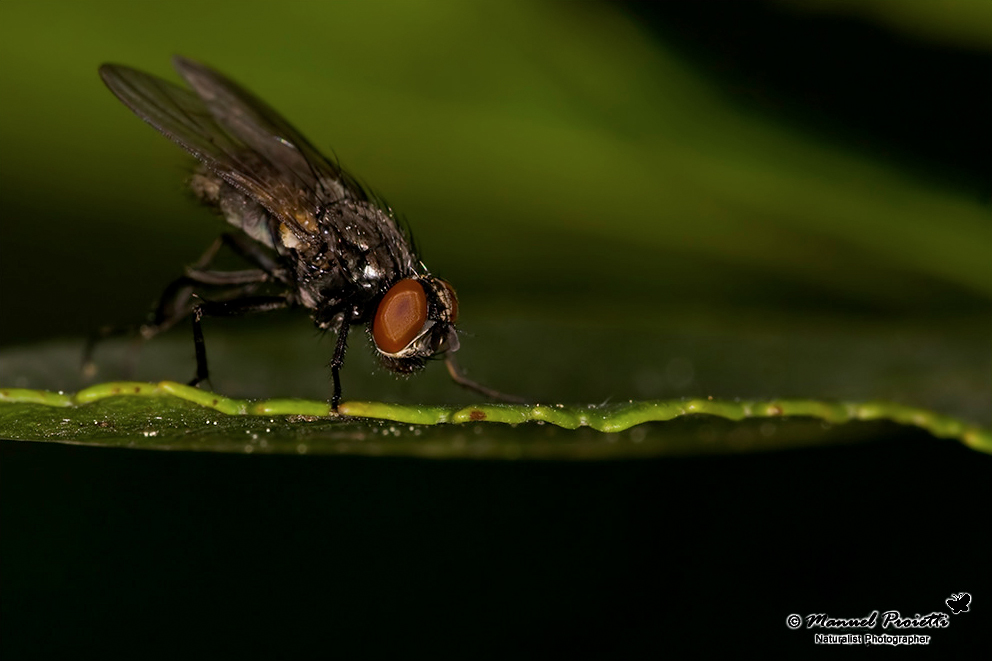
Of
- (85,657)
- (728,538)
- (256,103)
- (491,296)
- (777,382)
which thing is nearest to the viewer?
(85,657)

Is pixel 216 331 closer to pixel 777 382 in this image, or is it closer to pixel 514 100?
pixel 514 100

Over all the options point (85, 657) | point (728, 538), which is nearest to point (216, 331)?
point (85, 657)

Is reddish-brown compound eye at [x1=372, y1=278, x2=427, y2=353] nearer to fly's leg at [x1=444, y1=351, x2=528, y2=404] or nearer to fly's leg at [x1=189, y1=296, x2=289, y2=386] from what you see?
fly's leg at [x1=444, y1=351, x2=528, y2=404]

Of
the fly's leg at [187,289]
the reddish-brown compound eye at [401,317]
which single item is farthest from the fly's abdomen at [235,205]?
the reddish-brown compound eye at [401,317]

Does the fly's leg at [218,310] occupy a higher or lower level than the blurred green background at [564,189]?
lower

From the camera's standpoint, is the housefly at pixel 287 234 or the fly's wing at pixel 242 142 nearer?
the housefly at pixel 287 234

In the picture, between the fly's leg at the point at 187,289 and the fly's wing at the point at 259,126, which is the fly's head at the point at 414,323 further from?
the fly's leg at the point at 187,289

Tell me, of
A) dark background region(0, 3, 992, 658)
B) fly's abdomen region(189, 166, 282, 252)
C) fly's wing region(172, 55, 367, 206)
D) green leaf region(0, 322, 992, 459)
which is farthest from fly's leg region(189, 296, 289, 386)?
fly's wing region(172, 55, 367, 206)
